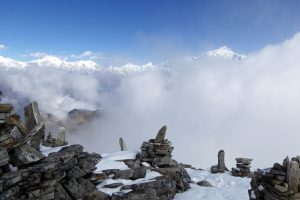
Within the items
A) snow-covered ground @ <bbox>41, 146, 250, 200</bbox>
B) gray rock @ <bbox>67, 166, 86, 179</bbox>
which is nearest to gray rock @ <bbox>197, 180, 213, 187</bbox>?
snow-covered ground @ <bbox>41, 146, 250, 200</bbox>

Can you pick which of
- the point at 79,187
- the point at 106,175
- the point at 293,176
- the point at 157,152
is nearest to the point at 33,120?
the point at 79,187

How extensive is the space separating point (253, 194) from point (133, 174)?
11037mm

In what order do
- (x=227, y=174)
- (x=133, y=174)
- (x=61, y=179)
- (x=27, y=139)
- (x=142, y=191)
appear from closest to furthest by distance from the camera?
(x=27, y=139), (x=61, y=179), (x=142, y=191), (x=133, y=174), (x=227, y=174)

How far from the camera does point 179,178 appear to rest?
108 ft

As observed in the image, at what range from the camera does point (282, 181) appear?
1934cm

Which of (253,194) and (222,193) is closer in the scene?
(253,194)

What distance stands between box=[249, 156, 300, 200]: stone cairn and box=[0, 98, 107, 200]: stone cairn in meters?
11.6

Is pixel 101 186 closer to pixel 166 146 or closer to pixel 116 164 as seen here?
pixel 116 164

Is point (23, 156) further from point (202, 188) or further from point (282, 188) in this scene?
point (202, 188)

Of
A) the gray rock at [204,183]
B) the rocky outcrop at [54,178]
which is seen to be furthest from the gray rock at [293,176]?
the gray rock at [204,183]

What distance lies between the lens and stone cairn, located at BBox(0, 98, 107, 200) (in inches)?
758

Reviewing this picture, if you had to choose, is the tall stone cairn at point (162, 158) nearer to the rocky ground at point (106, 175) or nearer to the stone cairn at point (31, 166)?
the rocky ground at point (106, 175)

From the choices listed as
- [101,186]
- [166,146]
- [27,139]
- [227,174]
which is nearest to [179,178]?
[166,146]

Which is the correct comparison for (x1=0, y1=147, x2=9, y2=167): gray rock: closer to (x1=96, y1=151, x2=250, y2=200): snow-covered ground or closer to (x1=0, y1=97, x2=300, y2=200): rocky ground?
(x1=0, y1=97, x2=300, y2=200): rocky ground
